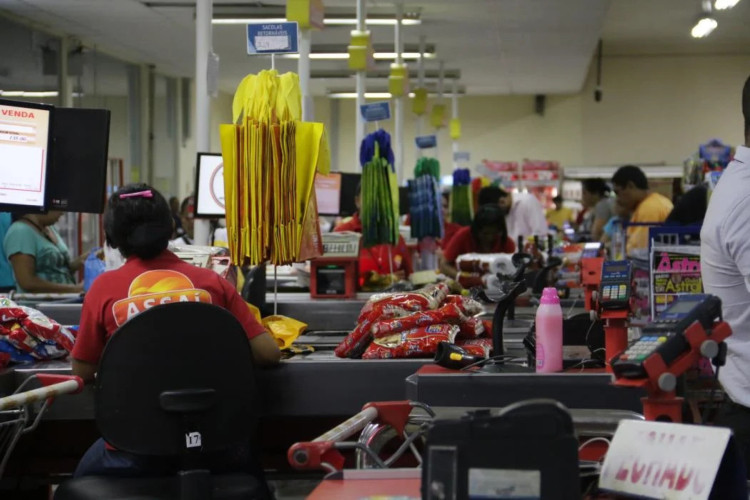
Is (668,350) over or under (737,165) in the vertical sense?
under

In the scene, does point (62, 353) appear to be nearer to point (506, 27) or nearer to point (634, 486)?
point (634, 486)

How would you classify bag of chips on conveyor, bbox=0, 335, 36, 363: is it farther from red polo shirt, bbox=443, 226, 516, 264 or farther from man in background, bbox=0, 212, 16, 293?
red polo shirt, bbox=443, 226, 516, 264

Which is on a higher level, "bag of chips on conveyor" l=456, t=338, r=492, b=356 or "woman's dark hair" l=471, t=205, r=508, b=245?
"woman's dark hair" l=471, t=205, r=508, b=245

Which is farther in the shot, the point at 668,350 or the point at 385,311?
the point at 385,311

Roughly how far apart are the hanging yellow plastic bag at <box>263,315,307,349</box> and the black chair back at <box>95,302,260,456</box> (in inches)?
33.9

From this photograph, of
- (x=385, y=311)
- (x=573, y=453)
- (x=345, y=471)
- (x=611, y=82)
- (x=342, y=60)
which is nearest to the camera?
(x=573, y=453)

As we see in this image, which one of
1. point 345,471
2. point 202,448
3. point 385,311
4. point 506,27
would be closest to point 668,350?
point 345,471

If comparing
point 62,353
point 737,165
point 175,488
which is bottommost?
point 175,488

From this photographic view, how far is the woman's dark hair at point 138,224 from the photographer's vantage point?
340 centimetres

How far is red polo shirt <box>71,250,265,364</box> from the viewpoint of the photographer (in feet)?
10.8

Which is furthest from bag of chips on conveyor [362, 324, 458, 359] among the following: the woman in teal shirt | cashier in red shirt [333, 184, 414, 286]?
the woman in teal shirt

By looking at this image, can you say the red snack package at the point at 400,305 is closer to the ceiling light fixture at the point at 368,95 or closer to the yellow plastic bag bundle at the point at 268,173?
the yellow plastic bag bundle at the point at 268,173

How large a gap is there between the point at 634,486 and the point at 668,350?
212 mm

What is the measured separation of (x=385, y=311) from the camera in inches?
145
